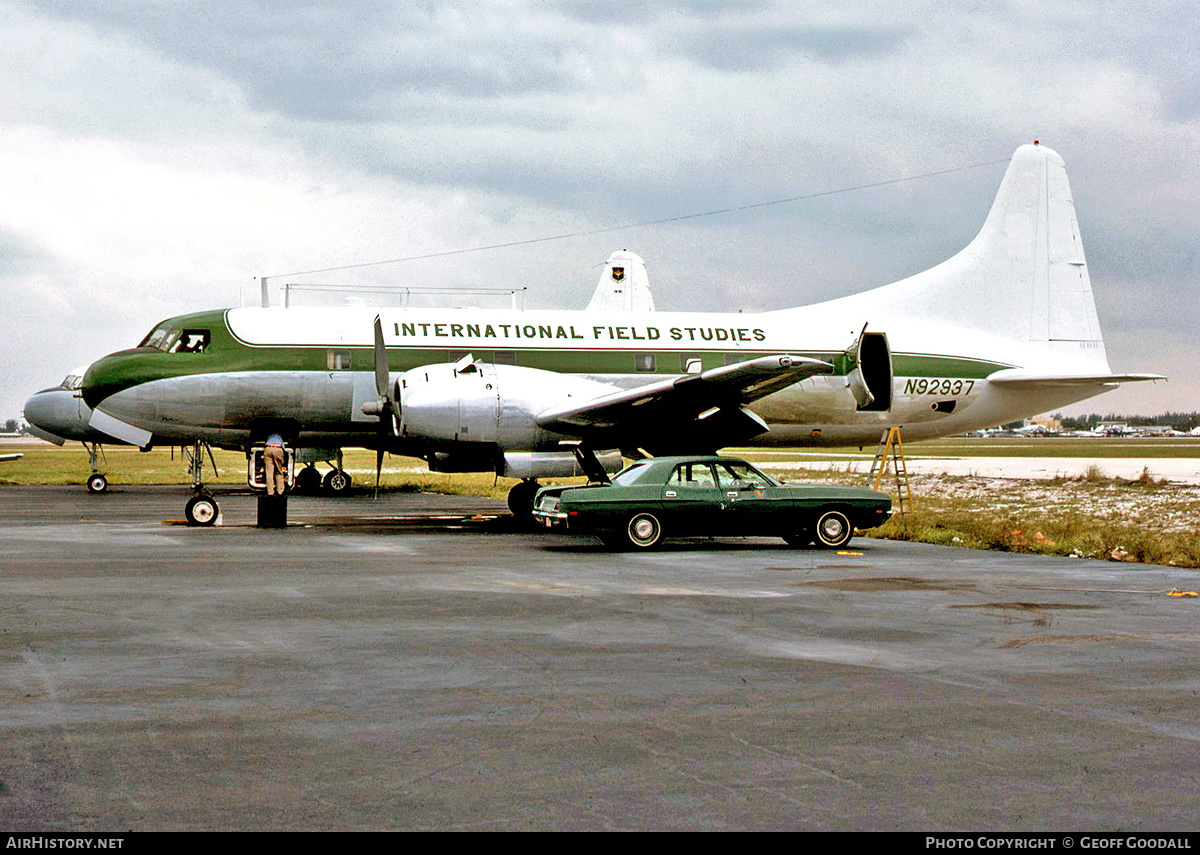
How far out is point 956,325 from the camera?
30812 millimetres

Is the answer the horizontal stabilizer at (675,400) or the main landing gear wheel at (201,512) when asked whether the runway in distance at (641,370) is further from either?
the main landing gear wheel at (201,512)

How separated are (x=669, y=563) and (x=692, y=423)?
7975 mm

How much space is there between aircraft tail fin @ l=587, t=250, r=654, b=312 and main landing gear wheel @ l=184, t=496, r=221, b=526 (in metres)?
25.7

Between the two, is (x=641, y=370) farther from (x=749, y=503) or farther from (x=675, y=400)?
(x=749, y=503)

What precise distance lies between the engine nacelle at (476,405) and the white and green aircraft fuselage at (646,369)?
1.3 inches

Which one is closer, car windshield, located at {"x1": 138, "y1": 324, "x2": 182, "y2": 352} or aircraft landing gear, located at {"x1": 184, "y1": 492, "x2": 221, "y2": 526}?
aircraft landing gear, located at {"x1": 184, "y1": 492, "x2": 221, "y2": 526}

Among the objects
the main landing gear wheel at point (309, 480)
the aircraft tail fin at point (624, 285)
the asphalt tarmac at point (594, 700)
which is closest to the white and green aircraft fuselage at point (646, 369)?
the asphalt tarmac at point (594, 700)

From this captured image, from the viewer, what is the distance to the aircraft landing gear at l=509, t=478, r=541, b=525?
26.3 metres

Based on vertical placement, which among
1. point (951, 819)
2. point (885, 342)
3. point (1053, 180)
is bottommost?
point (951, 819)

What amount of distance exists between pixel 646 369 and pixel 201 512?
33.2 feet

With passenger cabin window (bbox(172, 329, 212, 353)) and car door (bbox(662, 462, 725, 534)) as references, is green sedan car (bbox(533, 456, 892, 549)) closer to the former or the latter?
car door (bbox(662, 462, 725, 534))

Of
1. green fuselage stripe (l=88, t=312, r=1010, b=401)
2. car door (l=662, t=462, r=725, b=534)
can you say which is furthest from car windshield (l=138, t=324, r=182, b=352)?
car door (l=662, t=462, r=725, b=534)
